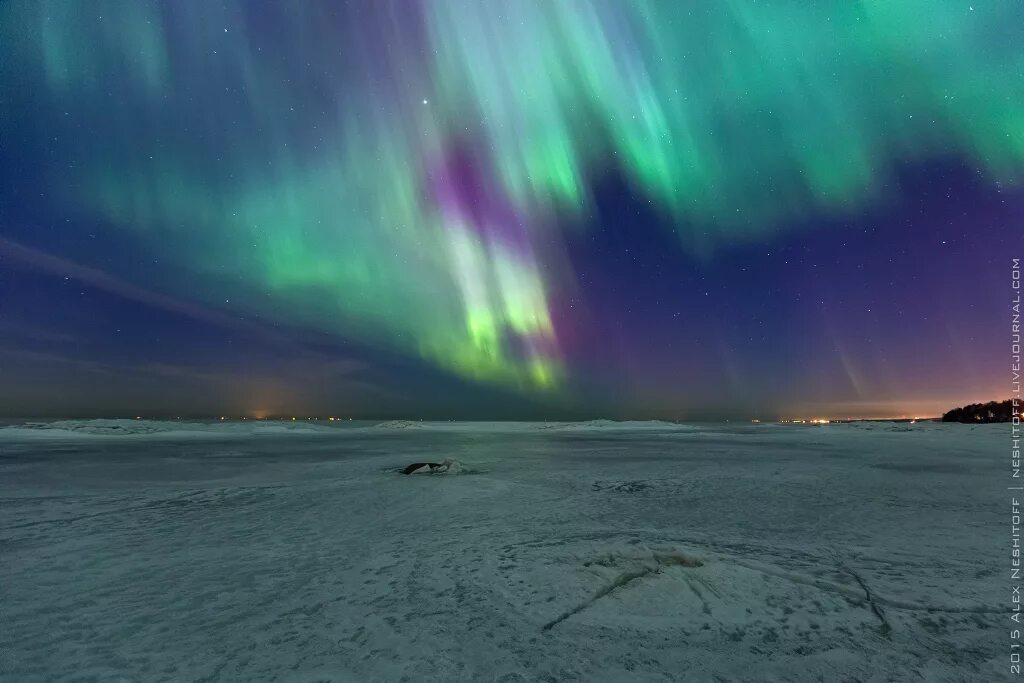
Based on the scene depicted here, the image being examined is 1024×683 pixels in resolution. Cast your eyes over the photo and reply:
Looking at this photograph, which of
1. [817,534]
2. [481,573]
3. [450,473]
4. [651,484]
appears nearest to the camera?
[481,573]

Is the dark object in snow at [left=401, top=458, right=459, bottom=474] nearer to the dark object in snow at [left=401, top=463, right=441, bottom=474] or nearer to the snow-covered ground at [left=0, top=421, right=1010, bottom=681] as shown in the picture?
the dark object in snow at [left=401, top=463, right=441, bottom=474]

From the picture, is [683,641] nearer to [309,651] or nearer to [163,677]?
[309,651]

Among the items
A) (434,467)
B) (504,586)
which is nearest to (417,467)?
(434,467)

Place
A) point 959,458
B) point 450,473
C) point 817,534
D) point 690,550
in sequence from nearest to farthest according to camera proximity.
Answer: point 690,550
point 817,534
point 450,473
point 959,458

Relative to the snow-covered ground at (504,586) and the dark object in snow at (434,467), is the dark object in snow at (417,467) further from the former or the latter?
the snow-covered ground at (504,586)

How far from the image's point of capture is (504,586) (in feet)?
18.6

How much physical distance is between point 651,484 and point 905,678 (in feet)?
32.9

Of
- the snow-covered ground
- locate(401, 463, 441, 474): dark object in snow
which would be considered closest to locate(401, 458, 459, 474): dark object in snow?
locate(401, 463, 441, 474): dark object in snow

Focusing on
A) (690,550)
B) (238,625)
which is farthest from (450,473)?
(238,625)

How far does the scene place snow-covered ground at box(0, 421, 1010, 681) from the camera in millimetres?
3996

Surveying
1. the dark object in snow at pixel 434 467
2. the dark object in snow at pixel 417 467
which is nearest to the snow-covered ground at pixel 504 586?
the dark object in snow at pixel 417 467

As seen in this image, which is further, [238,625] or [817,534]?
[817,534]

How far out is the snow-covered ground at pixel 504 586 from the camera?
400cm

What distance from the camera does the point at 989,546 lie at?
7371 mm
